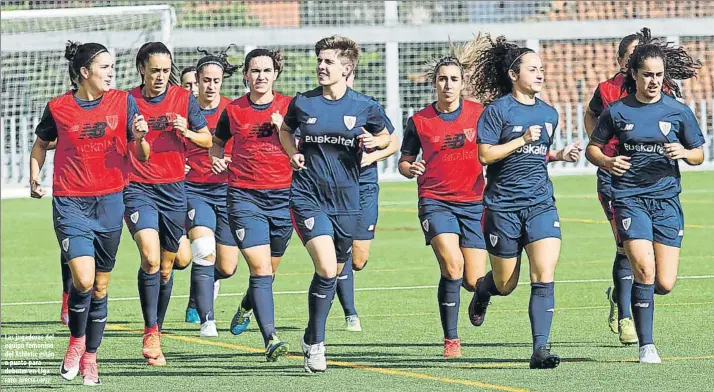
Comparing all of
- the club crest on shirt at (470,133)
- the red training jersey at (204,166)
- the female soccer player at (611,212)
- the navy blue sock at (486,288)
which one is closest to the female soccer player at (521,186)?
the navy blue sock at (486,288)

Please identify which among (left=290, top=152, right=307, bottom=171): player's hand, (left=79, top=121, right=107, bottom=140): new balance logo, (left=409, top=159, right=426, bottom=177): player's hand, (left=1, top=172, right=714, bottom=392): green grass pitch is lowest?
(left=1, top=172, right=714, bottom=392): green grass pitch

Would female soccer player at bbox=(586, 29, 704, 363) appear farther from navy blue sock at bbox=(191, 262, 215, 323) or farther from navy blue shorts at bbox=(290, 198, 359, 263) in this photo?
navy blue sock at bbox=(191, 262, 215, 323)

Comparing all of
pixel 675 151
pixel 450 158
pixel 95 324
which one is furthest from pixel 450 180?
pixel 95 324

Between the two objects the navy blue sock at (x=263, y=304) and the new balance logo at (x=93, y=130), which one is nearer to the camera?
the new balance logo at (x=93, y=130)

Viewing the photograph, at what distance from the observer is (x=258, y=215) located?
10.6 meters

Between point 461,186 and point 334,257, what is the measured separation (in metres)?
1.40

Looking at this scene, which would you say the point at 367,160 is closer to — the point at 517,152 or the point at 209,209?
the point at 517,152

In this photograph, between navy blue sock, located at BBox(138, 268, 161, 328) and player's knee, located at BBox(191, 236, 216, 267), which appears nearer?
navy blue sock, located at BBox(138, 268, 161, 328)

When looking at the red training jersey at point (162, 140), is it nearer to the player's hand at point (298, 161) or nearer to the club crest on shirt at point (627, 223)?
the player's hand at point (298, 161)

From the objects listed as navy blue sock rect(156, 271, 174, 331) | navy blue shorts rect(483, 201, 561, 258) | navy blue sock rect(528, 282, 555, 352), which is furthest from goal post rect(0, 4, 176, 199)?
navy blue sock rect(528, 282, 555, 352)

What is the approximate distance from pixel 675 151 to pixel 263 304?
286cm

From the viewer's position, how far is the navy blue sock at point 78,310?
934 cm

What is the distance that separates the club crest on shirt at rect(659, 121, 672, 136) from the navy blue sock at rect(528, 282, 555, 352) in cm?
120

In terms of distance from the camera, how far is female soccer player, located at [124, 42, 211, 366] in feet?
33.8
